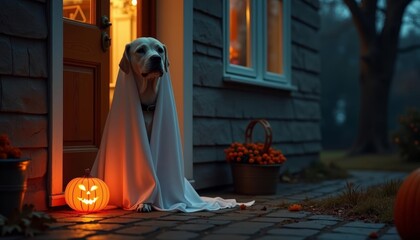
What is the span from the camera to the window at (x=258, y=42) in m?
5.98

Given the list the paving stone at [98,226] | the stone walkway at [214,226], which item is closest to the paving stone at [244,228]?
the stone walkway at [214,226]

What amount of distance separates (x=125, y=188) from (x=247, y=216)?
0.86 metres

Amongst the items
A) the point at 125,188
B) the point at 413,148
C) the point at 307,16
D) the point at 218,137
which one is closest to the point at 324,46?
the point at 413,148

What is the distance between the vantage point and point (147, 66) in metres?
3.91

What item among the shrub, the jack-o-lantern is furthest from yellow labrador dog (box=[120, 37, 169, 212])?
the shrub

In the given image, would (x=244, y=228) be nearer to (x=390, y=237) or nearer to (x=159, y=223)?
(x=159, y=223)

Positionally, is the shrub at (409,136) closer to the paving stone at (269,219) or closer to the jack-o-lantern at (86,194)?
the paving stone at (269,219)

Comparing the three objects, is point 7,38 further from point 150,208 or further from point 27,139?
point 150,208

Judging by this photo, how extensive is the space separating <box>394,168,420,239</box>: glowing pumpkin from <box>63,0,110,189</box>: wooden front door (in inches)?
88.3

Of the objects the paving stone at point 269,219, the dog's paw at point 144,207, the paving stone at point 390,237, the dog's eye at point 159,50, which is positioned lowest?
the paving stone at point 390,237

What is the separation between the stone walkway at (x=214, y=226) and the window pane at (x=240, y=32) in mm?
2291

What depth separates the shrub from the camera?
9.95 meters

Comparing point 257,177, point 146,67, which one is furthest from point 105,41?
point 257,177

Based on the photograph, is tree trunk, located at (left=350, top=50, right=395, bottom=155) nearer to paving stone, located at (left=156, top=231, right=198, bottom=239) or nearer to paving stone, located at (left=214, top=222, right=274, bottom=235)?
paving stone, located at (left=214, top=222, right=274, bottom=235)
